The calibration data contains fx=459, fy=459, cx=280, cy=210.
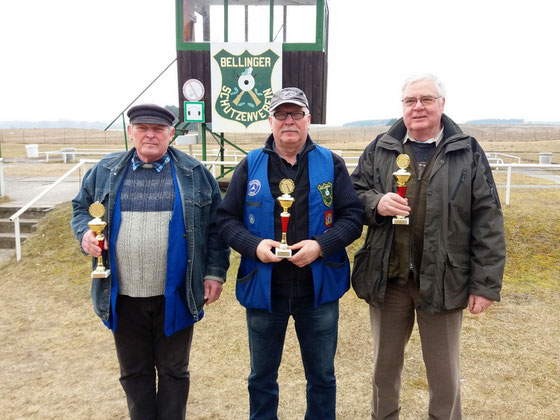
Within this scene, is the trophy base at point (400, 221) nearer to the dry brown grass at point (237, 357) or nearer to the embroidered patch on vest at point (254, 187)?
the embroidered patch on vest at point (254, 187)

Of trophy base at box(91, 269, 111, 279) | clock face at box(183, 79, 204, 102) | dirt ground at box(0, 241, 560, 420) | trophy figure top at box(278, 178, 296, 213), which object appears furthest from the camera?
clock face at box(183, 79, 204, 102)

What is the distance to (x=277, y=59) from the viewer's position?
25.4ft

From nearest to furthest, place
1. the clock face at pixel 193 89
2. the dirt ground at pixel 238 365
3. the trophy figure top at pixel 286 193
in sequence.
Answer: the trophy figure top at pixel 286 193 < the dirt ground at pixel 238 365 < the clock face at pixel 193 89

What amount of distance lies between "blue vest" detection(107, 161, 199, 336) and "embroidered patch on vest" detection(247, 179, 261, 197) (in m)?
0.41

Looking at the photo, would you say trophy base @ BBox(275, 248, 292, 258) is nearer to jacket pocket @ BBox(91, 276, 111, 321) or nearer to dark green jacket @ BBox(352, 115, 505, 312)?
dark green jacket @ BBox(352, 115, 505, 312)

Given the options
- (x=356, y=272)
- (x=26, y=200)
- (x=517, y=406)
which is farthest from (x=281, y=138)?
(x=26, y=200)

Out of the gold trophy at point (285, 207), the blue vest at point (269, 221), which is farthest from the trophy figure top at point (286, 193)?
the blue vest at point (269, 221)

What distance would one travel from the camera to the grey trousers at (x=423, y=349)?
2.67m

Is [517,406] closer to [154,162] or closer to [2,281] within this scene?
[154,162]

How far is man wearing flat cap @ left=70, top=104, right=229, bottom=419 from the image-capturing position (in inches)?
103

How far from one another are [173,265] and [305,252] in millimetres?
767

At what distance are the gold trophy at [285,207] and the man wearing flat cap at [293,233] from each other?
63 mm

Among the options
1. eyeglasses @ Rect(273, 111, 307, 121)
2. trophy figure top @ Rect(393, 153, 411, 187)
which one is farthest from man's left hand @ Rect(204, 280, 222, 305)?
trophy figure top @ Rect(393, 153, 411, 187)

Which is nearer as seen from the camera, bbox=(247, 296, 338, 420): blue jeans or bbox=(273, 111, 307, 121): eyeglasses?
bbox=(273, 111, 307, 121): eyeglasses
